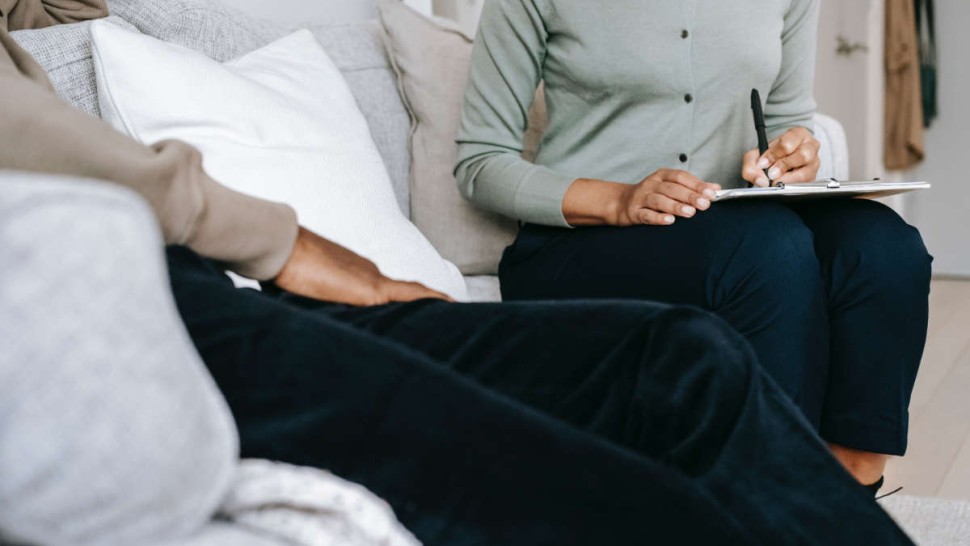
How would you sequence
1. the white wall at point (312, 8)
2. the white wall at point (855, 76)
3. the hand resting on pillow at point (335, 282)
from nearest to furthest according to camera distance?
the hand resting on pillow at point (335, 282) < the white wall at point (312, 8) < the white wall at point (855, 76)

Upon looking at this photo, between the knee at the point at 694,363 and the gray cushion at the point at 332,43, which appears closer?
the knee at the point at 694,363

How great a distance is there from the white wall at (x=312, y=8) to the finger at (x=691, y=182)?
0.77 m

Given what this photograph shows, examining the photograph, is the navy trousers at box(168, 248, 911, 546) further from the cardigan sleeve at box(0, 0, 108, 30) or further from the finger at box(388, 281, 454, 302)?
the cardigan sleeve at box(0, 0, 108, 30)

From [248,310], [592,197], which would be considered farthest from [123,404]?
[592,197]

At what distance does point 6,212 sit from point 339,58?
4.03 ft

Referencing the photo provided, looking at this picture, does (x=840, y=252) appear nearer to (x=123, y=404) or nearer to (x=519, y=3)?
(x=519, y=3)

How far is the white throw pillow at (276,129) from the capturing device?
1149 millimetres

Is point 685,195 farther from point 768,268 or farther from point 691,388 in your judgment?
point 691,388

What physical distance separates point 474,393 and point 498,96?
868 millimetres

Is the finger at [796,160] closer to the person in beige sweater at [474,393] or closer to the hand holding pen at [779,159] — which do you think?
the hand holding pen at [779,159]

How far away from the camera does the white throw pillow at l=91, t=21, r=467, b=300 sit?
115 cm

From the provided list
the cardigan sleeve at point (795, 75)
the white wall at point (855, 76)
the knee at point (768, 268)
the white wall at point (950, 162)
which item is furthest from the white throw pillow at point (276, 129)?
the white wall at point (950, 162)

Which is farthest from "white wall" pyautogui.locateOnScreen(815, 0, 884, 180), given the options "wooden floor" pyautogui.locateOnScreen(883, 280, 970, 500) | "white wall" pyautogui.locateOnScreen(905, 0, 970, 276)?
"wooden floor" pyautogui.locateOnScreen(883, 280, 970, 500)

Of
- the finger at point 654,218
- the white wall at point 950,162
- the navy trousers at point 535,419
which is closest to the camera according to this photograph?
the navy trousers at point 535,419
